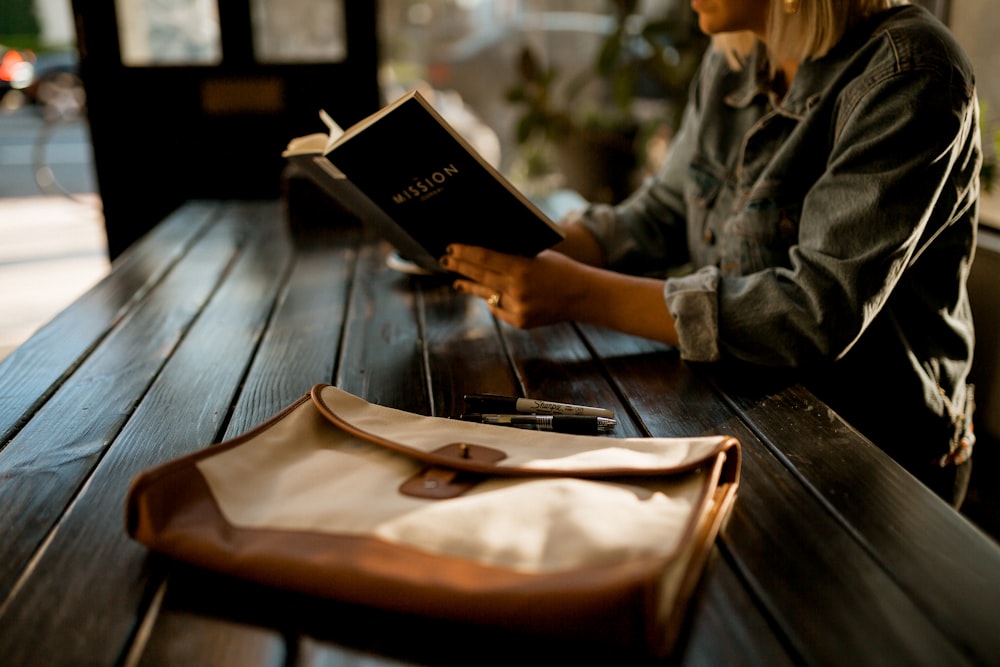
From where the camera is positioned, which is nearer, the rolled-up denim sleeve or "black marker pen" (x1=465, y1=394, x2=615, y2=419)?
"black marker pen" (x1=465, y1=394, x2=615, y2=419)

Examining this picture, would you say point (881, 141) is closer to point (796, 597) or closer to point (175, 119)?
point (796, 597)

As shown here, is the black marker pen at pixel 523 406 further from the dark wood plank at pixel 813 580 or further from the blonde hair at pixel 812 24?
the blonde hair at pixel 812 24

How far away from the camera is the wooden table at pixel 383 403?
57cm

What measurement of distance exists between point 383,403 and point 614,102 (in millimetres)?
3216

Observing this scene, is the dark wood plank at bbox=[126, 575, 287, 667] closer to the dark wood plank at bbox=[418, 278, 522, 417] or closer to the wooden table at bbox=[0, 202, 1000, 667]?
the wooden table at bbox=[0, 202, 1000, 667]

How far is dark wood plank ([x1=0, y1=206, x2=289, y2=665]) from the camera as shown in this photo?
570 mm

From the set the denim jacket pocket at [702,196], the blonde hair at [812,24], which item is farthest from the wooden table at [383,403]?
the blonde hair at [812,24]

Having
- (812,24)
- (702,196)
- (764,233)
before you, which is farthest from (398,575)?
(702,196)

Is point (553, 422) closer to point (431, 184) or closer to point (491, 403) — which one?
point (491, 403)

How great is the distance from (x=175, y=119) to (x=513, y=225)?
81.7 inches

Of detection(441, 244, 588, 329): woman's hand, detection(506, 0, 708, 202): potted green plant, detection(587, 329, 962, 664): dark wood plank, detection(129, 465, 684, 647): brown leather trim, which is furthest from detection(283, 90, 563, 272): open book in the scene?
detection(506, 0, 708, 202): potted green plant

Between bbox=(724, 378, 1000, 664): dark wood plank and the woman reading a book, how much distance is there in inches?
5.3

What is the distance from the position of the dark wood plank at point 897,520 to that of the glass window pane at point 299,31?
2226 mm

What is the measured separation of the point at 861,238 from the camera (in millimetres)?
1002
